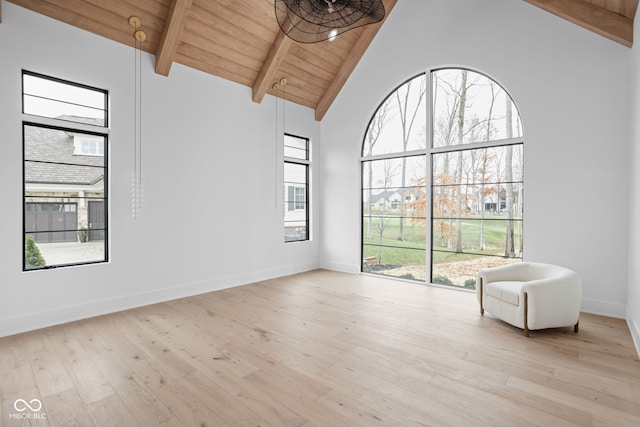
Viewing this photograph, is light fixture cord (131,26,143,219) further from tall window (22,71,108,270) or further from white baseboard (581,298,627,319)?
white baseboard (581,298,627,319)

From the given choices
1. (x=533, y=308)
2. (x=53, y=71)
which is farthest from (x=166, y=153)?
(x=533, y=308)

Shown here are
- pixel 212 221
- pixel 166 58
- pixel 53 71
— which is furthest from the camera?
pixel 212 221

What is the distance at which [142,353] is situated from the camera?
2795 millimetres

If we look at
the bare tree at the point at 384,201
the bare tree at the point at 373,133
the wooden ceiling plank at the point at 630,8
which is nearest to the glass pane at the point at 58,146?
the bare tree at the point at 373,133

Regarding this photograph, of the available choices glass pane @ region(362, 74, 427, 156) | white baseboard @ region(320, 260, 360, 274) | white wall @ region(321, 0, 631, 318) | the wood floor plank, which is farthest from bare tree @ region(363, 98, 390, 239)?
the wood floor plank

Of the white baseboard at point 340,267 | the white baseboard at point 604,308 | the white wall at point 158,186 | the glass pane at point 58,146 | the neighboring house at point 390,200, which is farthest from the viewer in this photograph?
the white baseboard at point 340,267

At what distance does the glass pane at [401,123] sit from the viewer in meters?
5.30

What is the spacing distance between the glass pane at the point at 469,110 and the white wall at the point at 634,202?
1177 millimetres

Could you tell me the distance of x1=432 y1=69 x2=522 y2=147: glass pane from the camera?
448 centimetres

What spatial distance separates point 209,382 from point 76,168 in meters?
2.94

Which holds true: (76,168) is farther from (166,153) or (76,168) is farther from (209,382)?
(209,382)

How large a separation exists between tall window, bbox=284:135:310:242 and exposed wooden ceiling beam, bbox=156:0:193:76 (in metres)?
2.32
